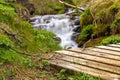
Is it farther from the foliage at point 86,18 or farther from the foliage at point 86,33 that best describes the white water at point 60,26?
the foliage at point 86,18

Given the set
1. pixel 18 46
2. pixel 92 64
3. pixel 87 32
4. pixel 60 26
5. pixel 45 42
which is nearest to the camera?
pixel 92 64

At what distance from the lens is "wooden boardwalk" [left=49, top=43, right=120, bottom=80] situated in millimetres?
4774

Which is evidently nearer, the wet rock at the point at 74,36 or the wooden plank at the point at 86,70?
the wooden plank at the point at 86,70

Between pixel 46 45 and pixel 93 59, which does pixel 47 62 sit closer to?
pixel 93 59

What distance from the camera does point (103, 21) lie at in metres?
11.4

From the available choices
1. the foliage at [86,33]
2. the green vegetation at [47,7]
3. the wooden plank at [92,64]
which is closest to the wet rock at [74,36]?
the foliage at [86,33]

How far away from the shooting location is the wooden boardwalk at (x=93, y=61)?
4.77 metres

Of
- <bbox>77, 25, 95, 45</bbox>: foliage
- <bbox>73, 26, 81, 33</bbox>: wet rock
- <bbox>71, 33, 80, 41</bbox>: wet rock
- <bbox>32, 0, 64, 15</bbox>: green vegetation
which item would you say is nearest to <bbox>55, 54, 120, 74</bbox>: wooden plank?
<bbox>77, 25, 95, 45</bbox>: foliage

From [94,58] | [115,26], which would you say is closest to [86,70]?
[94,58]

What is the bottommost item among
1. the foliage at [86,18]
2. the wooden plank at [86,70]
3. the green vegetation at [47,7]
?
the wooden plank at [86,70]

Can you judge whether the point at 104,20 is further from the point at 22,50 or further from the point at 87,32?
the point at 22,50

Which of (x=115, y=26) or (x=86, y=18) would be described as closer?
(x=115, y=26)

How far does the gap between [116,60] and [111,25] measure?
5176mm

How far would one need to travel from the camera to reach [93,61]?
5.41 meters
